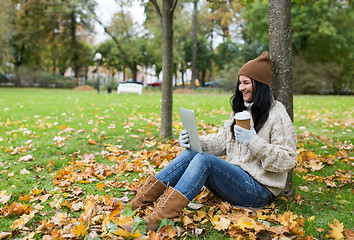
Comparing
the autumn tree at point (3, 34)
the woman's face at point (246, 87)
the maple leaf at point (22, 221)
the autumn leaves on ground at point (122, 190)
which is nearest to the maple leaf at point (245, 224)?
the autumn leaves on ground at point (122, 190)

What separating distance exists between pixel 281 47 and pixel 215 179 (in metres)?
1.39

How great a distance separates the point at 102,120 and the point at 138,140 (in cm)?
236

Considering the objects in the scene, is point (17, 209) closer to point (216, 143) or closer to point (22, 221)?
point (22, 221)

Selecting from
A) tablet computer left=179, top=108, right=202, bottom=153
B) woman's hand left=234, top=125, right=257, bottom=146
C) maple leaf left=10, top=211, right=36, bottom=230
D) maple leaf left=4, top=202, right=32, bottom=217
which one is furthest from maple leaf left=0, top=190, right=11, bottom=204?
woman's hand left=234, top=125, right=257, bottom=146

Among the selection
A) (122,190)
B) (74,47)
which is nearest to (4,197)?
(122,190)

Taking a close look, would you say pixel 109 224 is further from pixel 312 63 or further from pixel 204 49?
pixel 204 49

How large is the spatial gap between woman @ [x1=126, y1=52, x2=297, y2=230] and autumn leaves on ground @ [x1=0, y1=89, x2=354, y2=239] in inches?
5.9

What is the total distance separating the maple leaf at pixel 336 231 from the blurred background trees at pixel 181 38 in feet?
58.7

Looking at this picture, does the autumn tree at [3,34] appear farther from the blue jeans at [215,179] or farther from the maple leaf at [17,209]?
the blue jeans at [215,179]

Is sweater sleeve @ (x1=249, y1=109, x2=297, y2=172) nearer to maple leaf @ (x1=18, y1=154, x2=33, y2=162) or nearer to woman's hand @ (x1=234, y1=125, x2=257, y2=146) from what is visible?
woman's hand @ (x1=234, y1=125, x2=257, y2=146)

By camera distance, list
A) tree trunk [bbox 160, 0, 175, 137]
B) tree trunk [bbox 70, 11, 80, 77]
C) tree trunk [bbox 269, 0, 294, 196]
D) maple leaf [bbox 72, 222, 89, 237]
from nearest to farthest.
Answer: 1. maple leaf [bbox 72, 222, 89, 237]
2. tree trunk [bbox 269, 0, 294, 196]
3. tree trunk [bbox 160, 0, 175, 137]
4. tree trunk [bbox 70, 11, 80, 77]

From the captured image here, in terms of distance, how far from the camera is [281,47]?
110 inches

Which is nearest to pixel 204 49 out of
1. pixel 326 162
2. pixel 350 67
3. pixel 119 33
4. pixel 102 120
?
pixel 119 33

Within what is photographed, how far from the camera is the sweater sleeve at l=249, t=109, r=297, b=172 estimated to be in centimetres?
229
